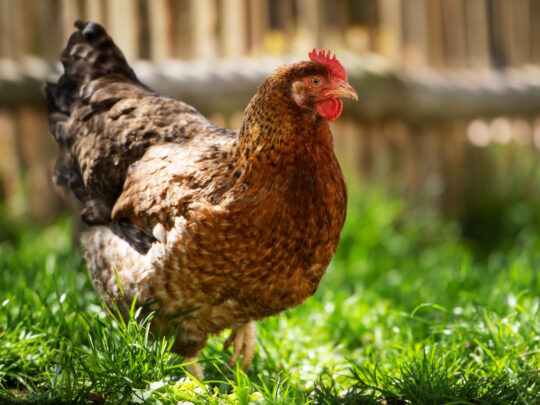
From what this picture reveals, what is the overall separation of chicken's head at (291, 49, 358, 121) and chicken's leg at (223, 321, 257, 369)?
105cm

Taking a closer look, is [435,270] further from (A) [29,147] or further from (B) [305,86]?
(A) [29,147]

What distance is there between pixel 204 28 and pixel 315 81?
9.98 feet

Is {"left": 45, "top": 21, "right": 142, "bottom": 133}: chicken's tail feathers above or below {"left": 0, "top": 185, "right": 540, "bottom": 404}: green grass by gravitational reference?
above

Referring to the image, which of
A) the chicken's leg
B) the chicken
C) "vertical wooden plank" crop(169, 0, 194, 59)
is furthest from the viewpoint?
"vertical wooden plank" crop(169, 0, 194, 59)

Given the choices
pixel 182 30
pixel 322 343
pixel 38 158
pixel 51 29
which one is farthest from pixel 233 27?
pixel 322 343

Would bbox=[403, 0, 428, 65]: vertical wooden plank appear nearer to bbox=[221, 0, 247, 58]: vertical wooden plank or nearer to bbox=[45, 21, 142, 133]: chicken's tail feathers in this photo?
bbox=[221, 0, 247, 58]: vertical wooden plank

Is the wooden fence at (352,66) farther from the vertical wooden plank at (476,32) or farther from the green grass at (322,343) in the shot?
the green grass at (322,343)

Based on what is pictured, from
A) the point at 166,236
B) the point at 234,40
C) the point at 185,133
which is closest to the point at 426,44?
the point at 234,40

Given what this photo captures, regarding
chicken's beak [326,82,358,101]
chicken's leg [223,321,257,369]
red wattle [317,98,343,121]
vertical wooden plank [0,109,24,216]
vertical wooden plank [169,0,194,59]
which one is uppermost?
vertical wooden plank [169,0,194,59]

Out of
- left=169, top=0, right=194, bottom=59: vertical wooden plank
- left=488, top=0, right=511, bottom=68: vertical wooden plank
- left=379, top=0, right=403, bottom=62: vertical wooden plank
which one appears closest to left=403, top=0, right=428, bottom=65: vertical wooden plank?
left=379, top=0, right=403, bottom=62: vertical wooden plank

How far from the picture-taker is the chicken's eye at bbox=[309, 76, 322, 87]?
9.11ft

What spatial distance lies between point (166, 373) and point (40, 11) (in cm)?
348

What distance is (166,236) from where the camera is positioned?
112 inches

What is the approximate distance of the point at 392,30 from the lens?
20.3 ft
